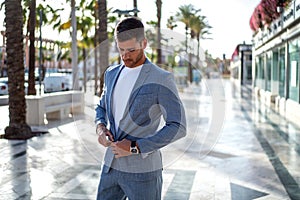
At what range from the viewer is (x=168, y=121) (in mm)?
2086

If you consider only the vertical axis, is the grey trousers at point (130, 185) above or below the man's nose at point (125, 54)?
below

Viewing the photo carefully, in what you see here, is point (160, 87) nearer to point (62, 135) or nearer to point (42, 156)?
point (42, 156)

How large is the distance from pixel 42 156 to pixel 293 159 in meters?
4.34

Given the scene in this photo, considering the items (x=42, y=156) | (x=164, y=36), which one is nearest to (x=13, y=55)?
(x=42, y=156)

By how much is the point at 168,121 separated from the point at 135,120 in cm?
19

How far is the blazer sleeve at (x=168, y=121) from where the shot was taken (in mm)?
2072

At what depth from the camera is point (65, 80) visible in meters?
31.0

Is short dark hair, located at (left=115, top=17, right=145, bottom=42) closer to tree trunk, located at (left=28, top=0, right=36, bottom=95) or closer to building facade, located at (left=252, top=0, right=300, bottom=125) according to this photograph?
building facade, located at (left=252, top=0, right=300, bottom=125)

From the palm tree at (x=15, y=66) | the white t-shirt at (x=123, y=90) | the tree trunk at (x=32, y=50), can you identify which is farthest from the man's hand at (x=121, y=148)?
the tree trunk at (x=32, y=50)

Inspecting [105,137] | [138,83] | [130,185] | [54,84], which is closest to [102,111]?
[105,137]

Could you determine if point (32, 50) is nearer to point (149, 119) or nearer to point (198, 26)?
point (149, 119)

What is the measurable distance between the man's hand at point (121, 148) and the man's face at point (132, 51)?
415 mm

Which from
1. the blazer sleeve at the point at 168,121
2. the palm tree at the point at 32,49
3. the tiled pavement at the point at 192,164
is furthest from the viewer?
the palm tree at the point at 32,49

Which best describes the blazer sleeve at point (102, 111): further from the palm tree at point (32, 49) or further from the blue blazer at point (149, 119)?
the palm tree at point (32, 49)
